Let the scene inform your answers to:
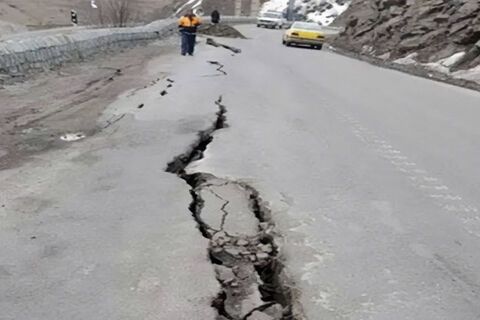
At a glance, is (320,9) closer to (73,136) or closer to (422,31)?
(422,31)

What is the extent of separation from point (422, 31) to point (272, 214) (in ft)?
63.9

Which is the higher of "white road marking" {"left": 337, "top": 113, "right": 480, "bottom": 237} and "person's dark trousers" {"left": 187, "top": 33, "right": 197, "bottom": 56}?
"white road marking" {"left": 337, "top": 113, "right": 480, "bottom": 237}

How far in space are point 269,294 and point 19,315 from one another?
1.43 metres

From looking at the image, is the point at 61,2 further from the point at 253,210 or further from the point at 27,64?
the point at 253,210

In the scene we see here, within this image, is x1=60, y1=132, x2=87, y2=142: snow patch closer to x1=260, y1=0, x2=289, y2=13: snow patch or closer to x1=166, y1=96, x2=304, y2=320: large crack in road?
x1=166, y1=96, x2=304, y2=320: large crack in road

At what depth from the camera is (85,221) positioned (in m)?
3.94

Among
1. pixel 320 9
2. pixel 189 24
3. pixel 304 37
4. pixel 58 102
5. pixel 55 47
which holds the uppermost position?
pixel 189 24

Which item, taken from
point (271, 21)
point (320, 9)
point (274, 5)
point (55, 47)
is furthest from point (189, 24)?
point (274, 5)

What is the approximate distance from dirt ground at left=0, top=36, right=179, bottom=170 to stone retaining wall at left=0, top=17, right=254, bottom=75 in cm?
38

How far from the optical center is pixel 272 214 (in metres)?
4.20

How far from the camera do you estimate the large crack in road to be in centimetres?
290

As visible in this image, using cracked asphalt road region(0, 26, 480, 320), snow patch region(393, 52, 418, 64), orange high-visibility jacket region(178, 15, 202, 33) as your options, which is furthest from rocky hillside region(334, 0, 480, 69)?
cracked asphalt road region(0, 26, 480, 320)

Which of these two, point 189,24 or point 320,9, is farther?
point 320,9

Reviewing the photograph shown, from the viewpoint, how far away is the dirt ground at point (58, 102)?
6.32 m
